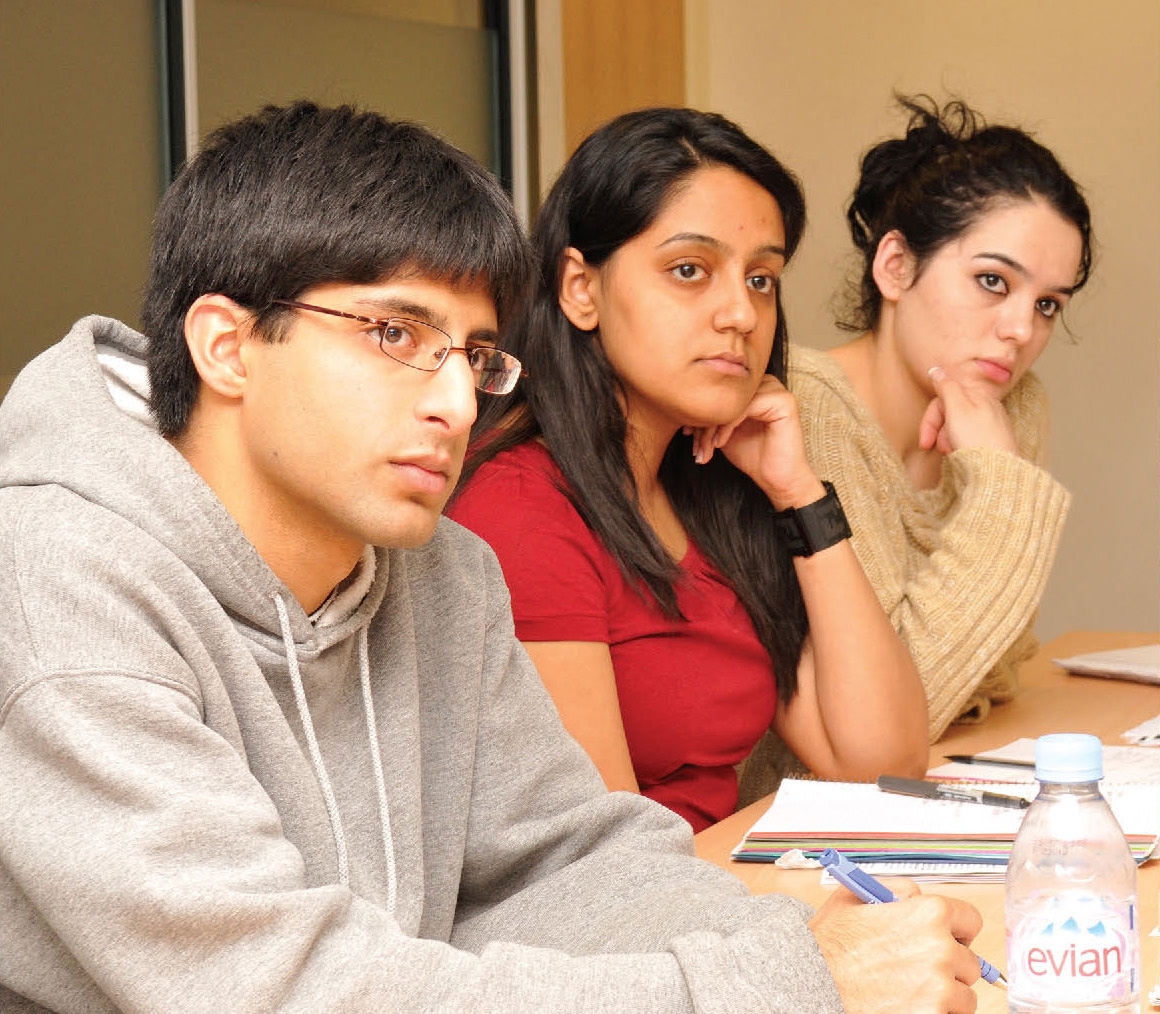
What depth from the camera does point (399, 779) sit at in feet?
3.69

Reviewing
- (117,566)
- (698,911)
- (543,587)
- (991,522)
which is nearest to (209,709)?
(117,566)

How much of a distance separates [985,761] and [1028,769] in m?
0.08

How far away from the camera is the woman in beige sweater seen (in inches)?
77.0

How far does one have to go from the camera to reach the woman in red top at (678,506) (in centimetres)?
165

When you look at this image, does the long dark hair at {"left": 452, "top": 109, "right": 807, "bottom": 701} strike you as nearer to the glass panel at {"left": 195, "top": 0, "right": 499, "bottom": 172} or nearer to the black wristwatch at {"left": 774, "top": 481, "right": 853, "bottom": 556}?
the black wristwatch at {"left": 774, "top": 481, "right": 853, "bottom": 556}

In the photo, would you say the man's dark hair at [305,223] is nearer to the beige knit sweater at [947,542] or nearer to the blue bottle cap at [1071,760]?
the blue bottle cap at [1071,760]

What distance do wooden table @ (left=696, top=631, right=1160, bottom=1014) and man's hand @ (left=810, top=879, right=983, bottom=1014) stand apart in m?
0.09

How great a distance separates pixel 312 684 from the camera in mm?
1076

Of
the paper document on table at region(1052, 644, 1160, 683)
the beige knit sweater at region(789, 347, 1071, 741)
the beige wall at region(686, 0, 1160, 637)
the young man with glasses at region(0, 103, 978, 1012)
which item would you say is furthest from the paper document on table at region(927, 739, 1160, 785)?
the beige wall at region(686, 0, 1160, 637)

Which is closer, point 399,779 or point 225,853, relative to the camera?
point 225,853

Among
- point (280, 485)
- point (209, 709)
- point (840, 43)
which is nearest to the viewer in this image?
point (209, 709)

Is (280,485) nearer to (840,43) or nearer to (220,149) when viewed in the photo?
(220,149)

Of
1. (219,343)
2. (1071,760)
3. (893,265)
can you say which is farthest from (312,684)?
(893,265)

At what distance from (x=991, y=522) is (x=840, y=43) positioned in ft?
7.38
